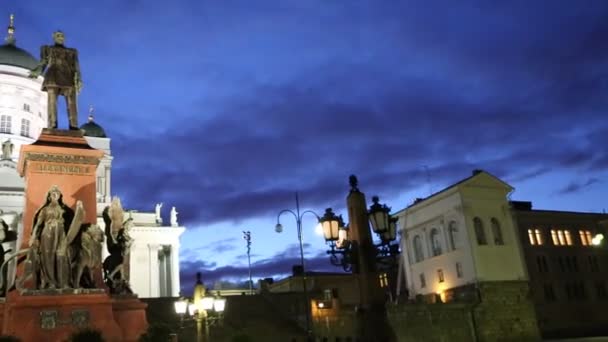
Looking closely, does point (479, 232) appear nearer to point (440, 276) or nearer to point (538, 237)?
point (440, 276)

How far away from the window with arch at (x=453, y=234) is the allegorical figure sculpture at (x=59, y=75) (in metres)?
45.9

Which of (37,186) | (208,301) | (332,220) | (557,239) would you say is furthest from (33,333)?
(557,239)

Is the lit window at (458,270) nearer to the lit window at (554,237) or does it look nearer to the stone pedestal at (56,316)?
the lit window at (554,237)

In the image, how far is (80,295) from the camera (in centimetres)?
1370

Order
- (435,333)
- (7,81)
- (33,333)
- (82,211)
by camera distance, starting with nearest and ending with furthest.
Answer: (33,333), (82,211), (435,333), (7,81)

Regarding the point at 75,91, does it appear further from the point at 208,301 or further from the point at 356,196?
the point at 356,196

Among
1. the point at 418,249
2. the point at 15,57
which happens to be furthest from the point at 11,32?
the point at 418,249

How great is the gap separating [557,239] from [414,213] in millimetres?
17009

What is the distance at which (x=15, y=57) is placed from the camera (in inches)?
3108

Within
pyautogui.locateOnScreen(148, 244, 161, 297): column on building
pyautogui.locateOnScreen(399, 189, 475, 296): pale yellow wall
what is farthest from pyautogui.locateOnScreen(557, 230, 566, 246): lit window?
pyautogui.locateOnScreen(148, 244, 161, 297): column on building

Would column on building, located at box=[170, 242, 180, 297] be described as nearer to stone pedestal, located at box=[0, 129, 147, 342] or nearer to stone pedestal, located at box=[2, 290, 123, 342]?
stone pedestal, located at box=[0, 129, 147, 342]

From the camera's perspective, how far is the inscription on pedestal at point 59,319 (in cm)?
1308

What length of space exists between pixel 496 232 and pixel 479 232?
252 centimetres

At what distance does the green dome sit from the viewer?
78125mm
